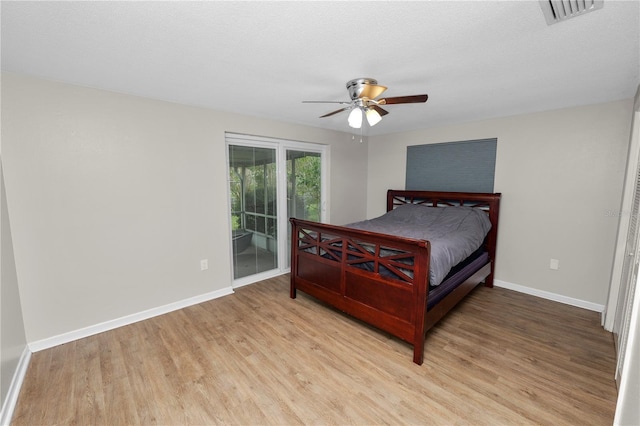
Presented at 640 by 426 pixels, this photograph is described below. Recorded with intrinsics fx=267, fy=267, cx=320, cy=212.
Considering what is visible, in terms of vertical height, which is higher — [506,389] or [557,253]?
[557,253]

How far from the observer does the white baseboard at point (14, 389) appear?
1560 millimetres

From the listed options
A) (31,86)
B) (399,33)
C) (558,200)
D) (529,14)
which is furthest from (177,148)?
(558,200)

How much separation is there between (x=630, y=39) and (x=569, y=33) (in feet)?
1.27

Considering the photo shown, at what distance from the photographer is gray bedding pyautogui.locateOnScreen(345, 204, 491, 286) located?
2.33m

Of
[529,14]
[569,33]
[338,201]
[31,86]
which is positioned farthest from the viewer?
[338,201]

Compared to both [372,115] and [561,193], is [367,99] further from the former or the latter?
[561,193]

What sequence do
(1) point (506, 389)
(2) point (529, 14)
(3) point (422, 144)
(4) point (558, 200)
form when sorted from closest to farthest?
(2) point (529, 14)
(1) point (506, 389)
(4) point (558, 200)
(3) point (422, 144)

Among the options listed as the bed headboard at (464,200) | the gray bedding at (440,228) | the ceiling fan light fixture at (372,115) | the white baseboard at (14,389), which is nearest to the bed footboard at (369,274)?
the gray bedding at (440,228)

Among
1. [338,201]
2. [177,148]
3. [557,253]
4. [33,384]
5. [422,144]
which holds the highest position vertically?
[422,144]

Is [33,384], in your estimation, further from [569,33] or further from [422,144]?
[422,144]

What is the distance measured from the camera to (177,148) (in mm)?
2803

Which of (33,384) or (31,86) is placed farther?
(31,86)

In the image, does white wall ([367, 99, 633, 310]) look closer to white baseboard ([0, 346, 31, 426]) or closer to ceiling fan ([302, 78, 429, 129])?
ceiling fan ([302, 78, 429, 129])

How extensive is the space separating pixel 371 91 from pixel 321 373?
215cm
